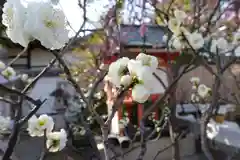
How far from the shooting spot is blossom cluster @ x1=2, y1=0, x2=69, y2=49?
713 millimetres

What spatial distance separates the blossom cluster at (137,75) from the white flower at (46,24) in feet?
0.64

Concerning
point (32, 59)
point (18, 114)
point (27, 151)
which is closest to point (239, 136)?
point (27, 151)

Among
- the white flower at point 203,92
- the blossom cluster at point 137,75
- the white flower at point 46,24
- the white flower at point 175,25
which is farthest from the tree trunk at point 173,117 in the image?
the white flower at point 46,24

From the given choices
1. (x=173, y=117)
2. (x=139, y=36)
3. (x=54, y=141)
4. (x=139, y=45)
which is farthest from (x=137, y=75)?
(x=139, y=36)

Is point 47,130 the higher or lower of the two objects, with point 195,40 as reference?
lower

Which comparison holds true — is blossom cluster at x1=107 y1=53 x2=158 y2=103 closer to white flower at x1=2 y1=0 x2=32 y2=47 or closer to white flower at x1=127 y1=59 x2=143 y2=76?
white flower at x1=127 y1=59 x2=143 y2=76

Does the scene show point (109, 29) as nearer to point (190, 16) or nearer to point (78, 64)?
point (190, 16)

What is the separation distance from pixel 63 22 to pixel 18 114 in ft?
1.69

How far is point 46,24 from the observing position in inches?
28.7

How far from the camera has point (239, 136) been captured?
3.45m

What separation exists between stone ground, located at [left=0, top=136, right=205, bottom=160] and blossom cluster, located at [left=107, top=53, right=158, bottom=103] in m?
1.33

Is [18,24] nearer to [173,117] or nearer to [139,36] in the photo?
[173,117]

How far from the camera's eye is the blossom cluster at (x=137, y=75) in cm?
81

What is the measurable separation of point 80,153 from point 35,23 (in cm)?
159
